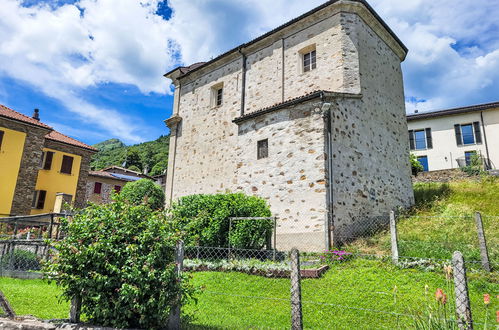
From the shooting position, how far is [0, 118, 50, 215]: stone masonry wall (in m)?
19.0

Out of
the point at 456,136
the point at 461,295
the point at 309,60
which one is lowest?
the point at 461,295

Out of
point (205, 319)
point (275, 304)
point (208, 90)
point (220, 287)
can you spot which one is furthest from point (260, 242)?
point (208, 90)

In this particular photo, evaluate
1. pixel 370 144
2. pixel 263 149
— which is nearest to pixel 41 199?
pixel 263 149

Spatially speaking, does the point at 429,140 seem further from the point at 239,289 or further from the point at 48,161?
the point at 48,161

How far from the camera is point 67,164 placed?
23.4m

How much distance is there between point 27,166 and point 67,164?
375 cm

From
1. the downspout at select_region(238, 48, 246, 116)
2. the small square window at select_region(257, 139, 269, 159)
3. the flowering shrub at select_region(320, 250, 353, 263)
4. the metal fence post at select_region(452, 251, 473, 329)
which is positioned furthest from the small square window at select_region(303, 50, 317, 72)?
the metal fence post at select_region(452, 251, 473, 329)

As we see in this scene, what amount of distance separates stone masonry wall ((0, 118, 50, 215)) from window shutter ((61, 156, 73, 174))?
2826 millimetres

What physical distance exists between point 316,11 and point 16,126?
17.9 metres

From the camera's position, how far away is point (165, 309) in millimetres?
3918

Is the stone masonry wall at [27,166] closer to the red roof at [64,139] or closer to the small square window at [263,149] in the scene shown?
the red roof at [64,139]

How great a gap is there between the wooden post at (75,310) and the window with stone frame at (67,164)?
71.5ft

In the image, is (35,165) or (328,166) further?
(35,165)

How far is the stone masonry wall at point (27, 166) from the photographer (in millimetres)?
19016
